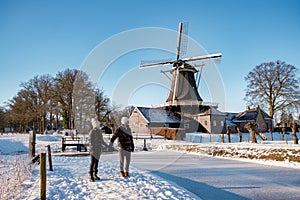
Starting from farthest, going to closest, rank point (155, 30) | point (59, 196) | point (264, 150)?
point (155, 30)
point (264, 150)
point (59, 196)

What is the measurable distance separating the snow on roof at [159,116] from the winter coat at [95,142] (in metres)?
28.4

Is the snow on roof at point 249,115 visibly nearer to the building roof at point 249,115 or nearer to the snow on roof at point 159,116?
the building roof at point 249,115

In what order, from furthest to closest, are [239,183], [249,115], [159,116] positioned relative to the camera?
[249,115] → [159,116] → [239,183]

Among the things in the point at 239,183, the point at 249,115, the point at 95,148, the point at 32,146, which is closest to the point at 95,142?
the point at 95,148

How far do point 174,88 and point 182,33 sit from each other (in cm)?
768

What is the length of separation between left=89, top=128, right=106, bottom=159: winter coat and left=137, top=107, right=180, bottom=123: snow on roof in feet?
93.3

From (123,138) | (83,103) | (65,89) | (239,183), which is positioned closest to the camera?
(239,183)

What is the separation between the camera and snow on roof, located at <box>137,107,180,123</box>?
116 feet

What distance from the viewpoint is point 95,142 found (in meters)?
6.69

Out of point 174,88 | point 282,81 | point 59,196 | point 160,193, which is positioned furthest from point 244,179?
point 282,81

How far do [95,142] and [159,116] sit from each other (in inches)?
1172

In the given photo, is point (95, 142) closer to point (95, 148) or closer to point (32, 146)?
point (95, 148)

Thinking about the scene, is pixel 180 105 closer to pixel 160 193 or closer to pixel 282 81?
pixel 282 81

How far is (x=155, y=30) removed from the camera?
14859 millimetres
